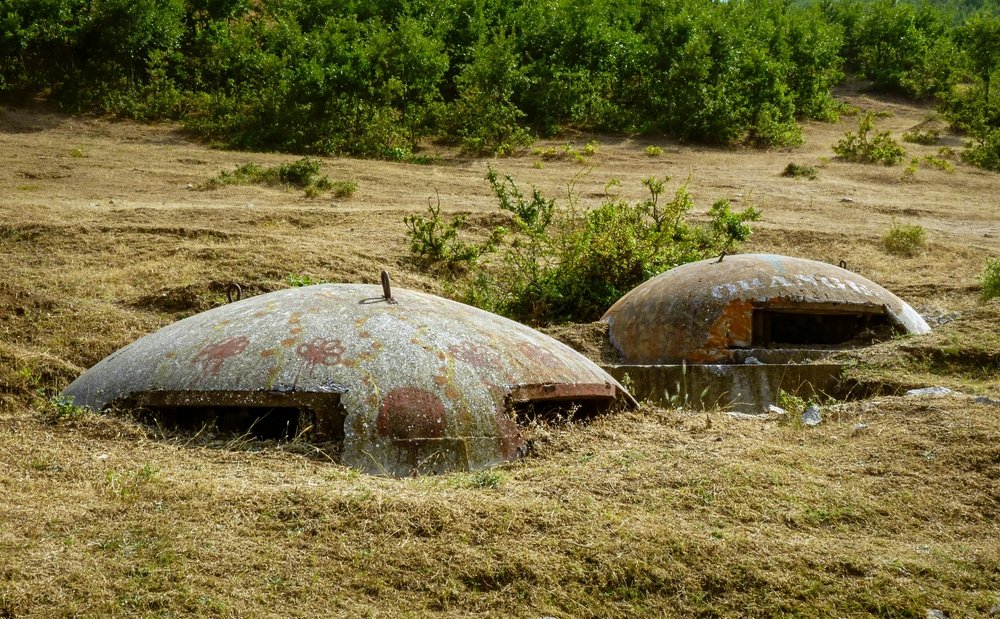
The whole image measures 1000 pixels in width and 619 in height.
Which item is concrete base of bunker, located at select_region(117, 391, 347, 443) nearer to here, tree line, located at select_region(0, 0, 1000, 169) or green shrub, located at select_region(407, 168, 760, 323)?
green shrub, located at select_region(407, 168, 760, 323)

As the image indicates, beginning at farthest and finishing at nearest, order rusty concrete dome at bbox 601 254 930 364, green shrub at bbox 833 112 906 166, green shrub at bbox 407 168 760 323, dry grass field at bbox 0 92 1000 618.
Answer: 1. green shrub at bbox 833 112 906 166
2. green shrub at bbox 407 168 760 323
3. rusty concrete dome at bbox 601 254 930 364
4. dry grass field at bbox 0 92 1000 618

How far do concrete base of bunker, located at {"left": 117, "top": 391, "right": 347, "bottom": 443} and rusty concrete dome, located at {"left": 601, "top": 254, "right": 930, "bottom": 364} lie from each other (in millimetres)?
3884

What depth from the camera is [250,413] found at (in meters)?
4.94

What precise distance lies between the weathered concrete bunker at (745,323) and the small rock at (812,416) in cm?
126

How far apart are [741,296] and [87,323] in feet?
16.7

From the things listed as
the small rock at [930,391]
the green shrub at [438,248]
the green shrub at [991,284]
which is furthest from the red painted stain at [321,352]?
the green shrub at [438,248]

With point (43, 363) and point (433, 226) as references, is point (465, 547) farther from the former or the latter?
point (433, 226)

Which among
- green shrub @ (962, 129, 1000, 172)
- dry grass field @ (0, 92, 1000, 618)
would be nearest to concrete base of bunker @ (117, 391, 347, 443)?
dry grass field @ (0, 92, 1000, 618)

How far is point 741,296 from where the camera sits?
789 centimetres

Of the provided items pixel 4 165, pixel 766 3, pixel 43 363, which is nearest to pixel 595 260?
pixel 43 363

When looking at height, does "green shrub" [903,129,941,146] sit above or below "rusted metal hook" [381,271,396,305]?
below

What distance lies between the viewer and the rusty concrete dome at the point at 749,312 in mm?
7840

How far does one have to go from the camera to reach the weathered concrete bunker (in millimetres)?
7355

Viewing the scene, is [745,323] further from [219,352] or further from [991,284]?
[219,352]
